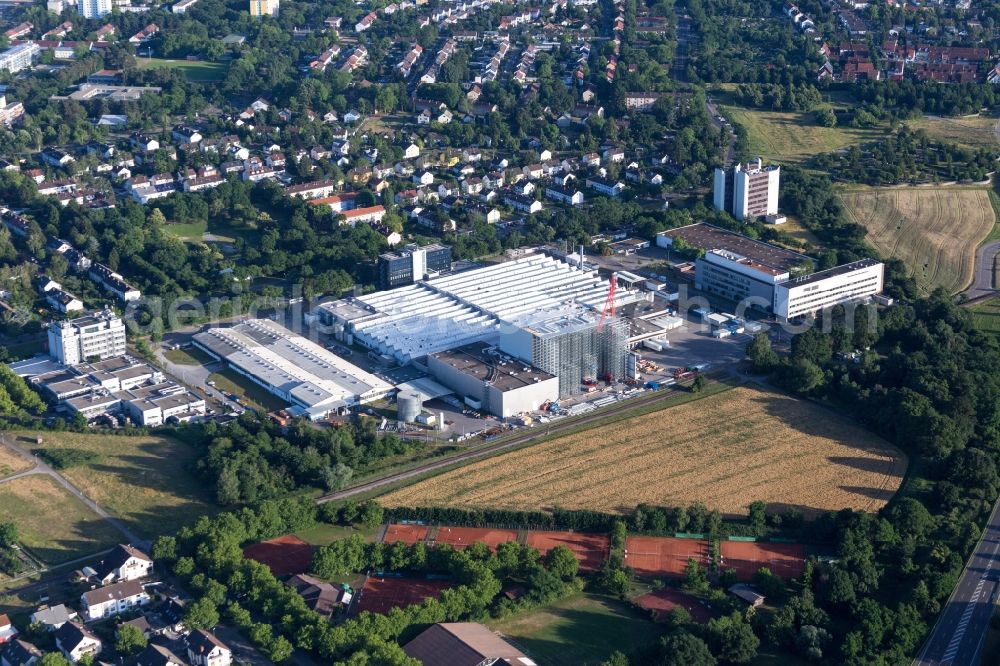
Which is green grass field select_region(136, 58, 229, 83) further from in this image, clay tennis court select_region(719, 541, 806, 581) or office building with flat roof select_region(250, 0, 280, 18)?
clay tennis court select_region(719, 541, 806, 581)

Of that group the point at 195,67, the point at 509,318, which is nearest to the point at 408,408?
the point at 509,318

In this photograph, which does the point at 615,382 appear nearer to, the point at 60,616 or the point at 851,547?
the point at 851,547

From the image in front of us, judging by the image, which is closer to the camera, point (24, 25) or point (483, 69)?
point (483, 69)

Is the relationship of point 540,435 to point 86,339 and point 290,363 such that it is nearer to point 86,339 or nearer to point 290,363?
point 290,363

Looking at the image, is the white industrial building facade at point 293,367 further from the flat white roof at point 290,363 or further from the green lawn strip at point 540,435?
the green lawn strip at point 540,435

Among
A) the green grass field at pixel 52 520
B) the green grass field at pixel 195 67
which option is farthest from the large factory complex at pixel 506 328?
the green grass field at pixel 195 67

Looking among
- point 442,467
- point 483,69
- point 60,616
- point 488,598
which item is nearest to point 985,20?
Result: point 483,69
